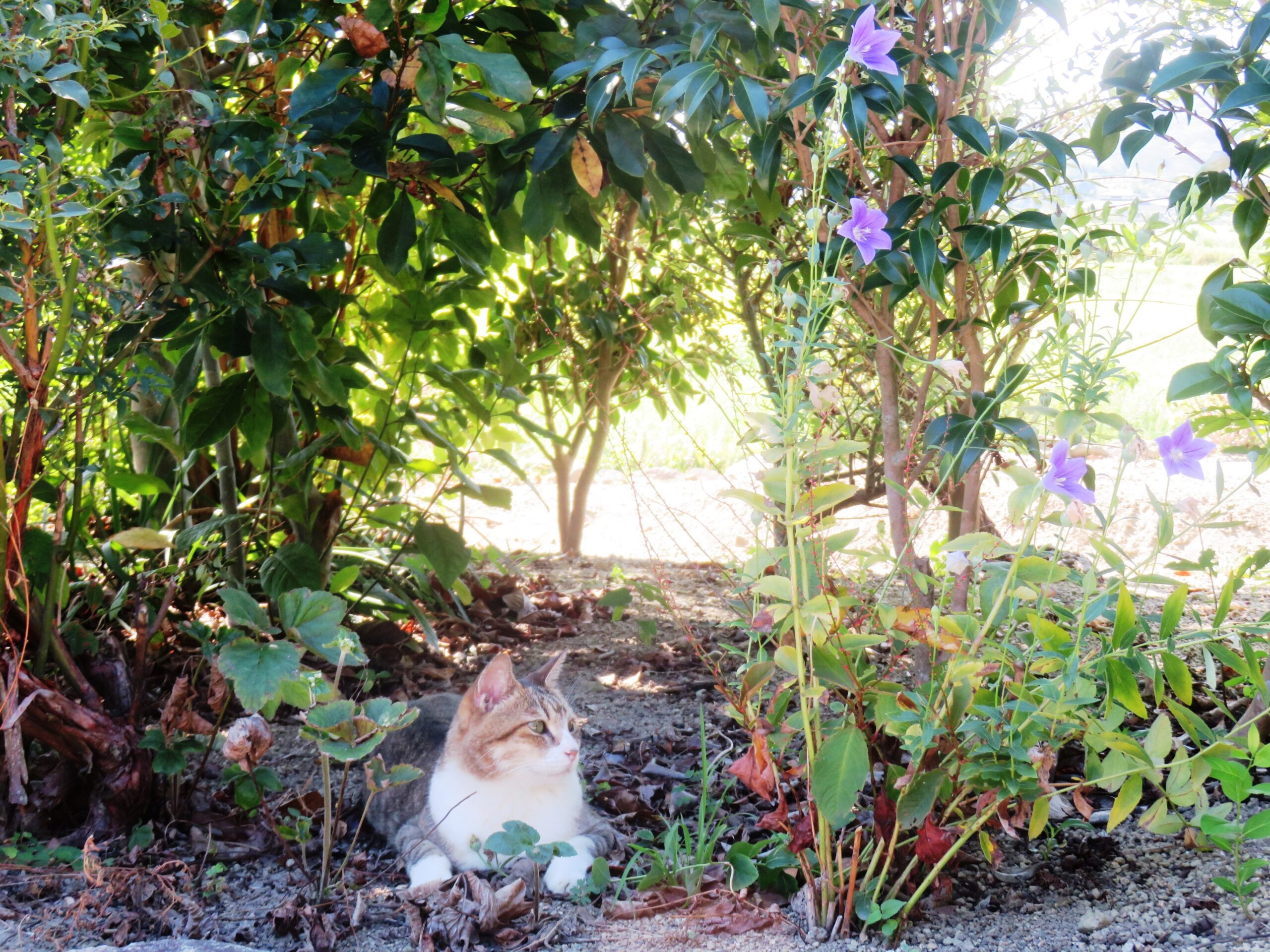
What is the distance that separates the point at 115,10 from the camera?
1.89m

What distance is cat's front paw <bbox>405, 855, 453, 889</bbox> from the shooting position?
1.84 metres

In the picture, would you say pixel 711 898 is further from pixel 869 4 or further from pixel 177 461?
pixel 177 461

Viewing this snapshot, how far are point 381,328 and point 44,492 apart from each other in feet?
3.88

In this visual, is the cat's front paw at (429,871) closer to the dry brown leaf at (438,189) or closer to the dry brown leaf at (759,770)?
the dry brown leaf at (759,770)

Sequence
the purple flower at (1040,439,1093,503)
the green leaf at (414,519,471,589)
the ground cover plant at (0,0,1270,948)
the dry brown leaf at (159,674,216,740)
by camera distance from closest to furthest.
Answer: the purple flower at (1040,439,1093,503) → the ground cover plant at (0,0,1270,948) → the dry brown leaf at (159,674,216,740) → the green leaf at (414,519,471,589)

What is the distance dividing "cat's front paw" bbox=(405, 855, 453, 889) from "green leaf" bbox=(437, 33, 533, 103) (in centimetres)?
143

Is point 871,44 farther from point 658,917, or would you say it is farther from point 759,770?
point 658,917

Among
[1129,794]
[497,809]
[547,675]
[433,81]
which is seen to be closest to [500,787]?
[497,809]

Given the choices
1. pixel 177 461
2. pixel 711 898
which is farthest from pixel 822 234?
pixel 177 461

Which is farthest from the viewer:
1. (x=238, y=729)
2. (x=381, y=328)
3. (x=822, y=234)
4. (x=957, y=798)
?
(x=381, y=328)

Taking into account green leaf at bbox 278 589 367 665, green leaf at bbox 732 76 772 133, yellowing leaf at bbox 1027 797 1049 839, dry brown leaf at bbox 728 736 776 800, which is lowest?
yellowing leaf at bbox 1027 797 1049 839

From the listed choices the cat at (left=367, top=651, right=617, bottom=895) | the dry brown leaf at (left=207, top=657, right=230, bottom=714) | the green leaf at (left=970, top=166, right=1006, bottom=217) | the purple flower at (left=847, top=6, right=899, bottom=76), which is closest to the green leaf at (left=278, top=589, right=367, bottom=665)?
the dry brown leaf at (left=207, top=657, right=230, bottom=714)

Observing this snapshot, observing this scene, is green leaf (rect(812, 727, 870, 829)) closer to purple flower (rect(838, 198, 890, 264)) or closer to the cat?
the cat

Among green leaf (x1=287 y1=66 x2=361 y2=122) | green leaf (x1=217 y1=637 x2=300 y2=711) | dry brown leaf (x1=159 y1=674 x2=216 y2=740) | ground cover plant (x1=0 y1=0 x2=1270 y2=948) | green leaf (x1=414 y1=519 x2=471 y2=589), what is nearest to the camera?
ground cover plant (x1=0 y1=0 x2=1270 y2=948)
